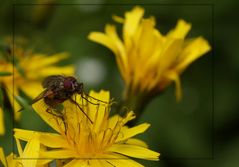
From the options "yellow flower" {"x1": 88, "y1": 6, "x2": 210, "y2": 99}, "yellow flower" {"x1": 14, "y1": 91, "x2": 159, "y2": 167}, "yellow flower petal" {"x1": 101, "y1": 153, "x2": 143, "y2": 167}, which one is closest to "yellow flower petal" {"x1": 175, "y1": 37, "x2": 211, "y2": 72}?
"yellow flower" {"x1": 88, "y1": 6, "x2": 210, "y2": 99}

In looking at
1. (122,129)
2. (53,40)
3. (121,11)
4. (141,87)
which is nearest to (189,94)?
(121,11)

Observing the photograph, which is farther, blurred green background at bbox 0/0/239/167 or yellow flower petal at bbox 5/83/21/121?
blurred green background at bbox 0/0/239/167

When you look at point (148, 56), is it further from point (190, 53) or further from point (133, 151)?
point (133, 151)

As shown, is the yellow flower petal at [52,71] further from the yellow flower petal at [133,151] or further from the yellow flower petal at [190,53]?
the yellow flower petal at [133,151]

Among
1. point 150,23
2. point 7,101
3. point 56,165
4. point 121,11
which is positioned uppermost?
point 121,11

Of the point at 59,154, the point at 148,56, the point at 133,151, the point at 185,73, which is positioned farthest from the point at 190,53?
the point at 185,73

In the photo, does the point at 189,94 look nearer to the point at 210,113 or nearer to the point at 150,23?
the point at 210,113

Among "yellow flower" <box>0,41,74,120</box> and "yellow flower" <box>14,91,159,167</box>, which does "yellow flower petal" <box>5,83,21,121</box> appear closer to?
"yellow flower" <box>0,41,74,120</box>
